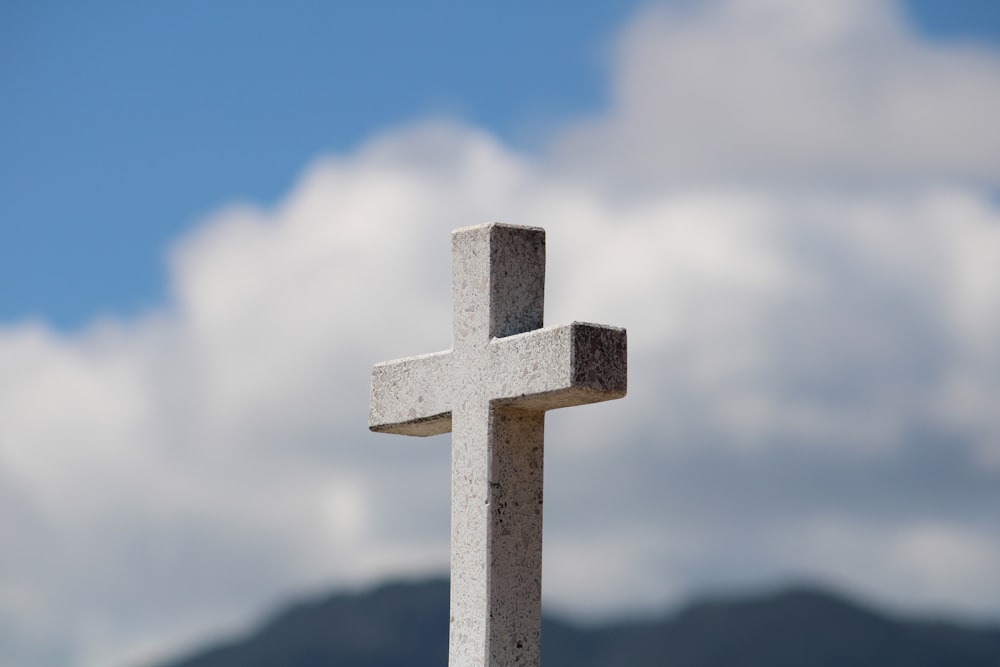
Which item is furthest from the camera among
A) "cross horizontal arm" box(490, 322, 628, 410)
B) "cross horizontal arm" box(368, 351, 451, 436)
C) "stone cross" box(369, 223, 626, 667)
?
"cross horizontal arm" box(368, 351, 451, 436)

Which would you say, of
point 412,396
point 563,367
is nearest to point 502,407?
point 563,367

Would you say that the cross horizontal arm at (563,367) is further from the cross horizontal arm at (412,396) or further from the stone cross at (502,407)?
the cross horizontal arm at (412,396)

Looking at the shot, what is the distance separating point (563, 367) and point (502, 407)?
1.52 feet

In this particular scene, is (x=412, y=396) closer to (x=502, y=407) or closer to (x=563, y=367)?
(x=502, y=407)

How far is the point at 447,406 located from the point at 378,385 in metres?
0.55

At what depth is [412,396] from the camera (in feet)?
23.6

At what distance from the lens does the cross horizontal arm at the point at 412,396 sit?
7.03 m

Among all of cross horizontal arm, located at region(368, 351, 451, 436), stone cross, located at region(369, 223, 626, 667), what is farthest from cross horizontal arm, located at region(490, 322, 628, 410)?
cross horizontal arm, located at region(368, 351, 451, 436)

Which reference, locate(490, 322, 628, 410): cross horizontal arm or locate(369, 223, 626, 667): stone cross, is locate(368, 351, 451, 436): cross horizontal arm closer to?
locate(369, 223, 626, 667): stone cross

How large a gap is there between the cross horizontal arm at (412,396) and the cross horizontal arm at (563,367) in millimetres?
445

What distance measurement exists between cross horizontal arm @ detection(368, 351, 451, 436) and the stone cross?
0.02m

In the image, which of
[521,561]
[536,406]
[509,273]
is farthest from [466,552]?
[509,273]

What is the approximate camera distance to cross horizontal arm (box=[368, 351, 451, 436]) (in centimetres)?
703

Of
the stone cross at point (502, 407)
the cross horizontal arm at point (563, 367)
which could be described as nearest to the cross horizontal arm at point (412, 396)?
the stone cross at point (502, 407)
